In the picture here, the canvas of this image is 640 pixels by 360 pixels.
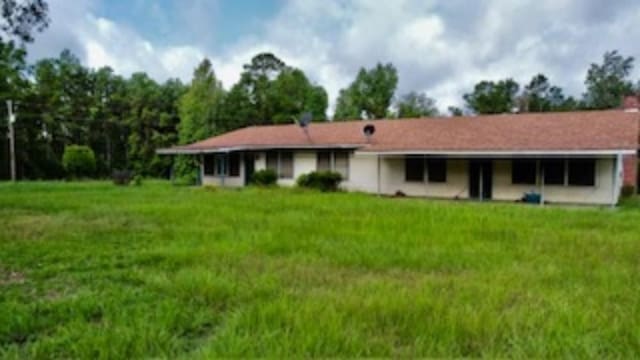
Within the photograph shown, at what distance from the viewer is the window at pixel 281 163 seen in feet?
81.8

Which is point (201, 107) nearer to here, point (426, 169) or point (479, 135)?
point (426, 169)

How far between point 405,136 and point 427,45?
30.4 ft

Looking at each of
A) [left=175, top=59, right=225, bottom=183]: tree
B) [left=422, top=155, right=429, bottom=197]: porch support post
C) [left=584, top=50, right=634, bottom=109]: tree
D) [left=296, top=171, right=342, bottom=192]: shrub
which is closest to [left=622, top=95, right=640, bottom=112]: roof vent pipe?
[left=422, top=155, right=429, bottom=197]: porch support post

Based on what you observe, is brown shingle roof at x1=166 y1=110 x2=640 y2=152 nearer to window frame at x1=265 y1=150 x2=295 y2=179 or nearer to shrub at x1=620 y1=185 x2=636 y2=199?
window frame at x1=265 y1=150 x2=295 y2=179

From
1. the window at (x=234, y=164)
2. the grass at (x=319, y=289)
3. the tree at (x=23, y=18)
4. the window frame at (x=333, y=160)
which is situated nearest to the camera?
the grass at (x=319, y=289)

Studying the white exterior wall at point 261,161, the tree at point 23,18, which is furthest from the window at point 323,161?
the tree at point 23,18

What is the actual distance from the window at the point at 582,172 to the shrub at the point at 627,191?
151 inches

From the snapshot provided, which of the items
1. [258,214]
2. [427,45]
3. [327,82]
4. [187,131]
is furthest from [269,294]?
[327,82]

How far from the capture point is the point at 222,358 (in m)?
Result: 3.72

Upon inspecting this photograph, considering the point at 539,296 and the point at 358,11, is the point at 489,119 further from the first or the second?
the point at 539,296

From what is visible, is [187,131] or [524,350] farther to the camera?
[187,131]

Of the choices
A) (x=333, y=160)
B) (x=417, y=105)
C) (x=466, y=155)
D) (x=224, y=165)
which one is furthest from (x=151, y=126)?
(x=466, y=155)

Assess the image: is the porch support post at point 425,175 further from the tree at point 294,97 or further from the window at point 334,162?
the tree at point 294,97

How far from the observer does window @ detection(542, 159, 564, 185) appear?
1811 cm
